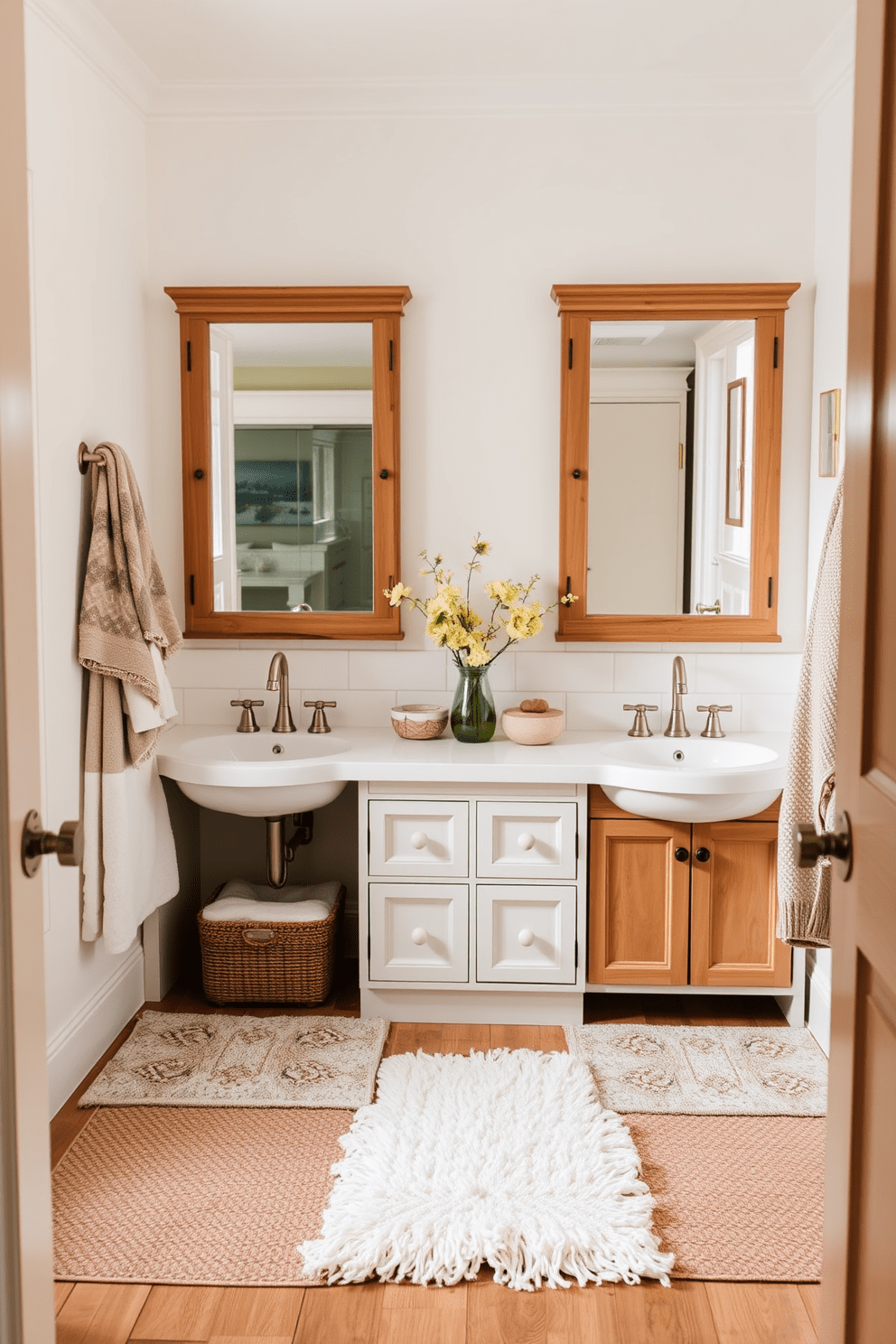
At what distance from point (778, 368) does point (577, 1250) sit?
2510mm

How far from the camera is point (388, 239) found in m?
3.61

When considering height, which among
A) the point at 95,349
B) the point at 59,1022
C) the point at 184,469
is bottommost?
the point at 59,1022

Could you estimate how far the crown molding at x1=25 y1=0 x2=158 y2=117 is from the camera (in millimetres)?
2825

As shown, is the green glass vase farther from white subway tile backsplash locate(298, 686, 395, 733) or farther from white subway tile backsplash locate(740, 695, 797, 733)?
white subway tile backsplash locate(740, 695, 797, 733)

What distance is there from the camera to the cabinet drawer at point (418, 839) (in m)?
3.28

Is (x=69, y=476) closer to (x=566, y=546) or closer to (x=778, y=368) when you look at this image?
(x=566, y=546)

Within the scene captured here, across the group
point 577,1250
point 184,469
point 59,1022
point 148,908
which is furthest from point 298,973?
point 184,469

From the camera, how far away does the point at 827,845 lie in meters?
1.42

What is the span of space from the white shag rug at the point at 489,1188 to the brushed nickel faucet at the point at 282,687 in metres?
1.11

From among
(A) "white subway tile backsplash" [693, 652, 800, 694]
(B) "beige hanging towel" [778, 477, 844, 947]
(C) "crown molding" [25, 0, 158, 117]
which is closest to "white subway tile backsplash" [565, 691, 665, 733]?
(A) "white subway tile backsplash" [693, 652, 800, 694]

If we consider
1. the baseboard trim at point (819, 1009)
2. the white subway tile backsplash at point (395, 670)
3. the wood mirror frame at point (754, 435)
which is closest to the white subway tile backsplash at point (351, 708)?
the white subway tile backsplash at point (395, 670)

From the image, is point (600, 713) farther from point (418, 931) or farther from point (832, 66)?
point (832, 66)

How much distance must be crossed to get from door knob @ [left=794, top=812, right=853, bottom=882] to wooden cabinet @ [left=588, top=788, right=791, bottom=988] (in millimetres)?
1853

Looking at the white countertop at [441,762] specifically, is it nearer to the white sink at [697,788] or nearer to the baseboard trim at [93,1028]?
the white sink at [697,788]
